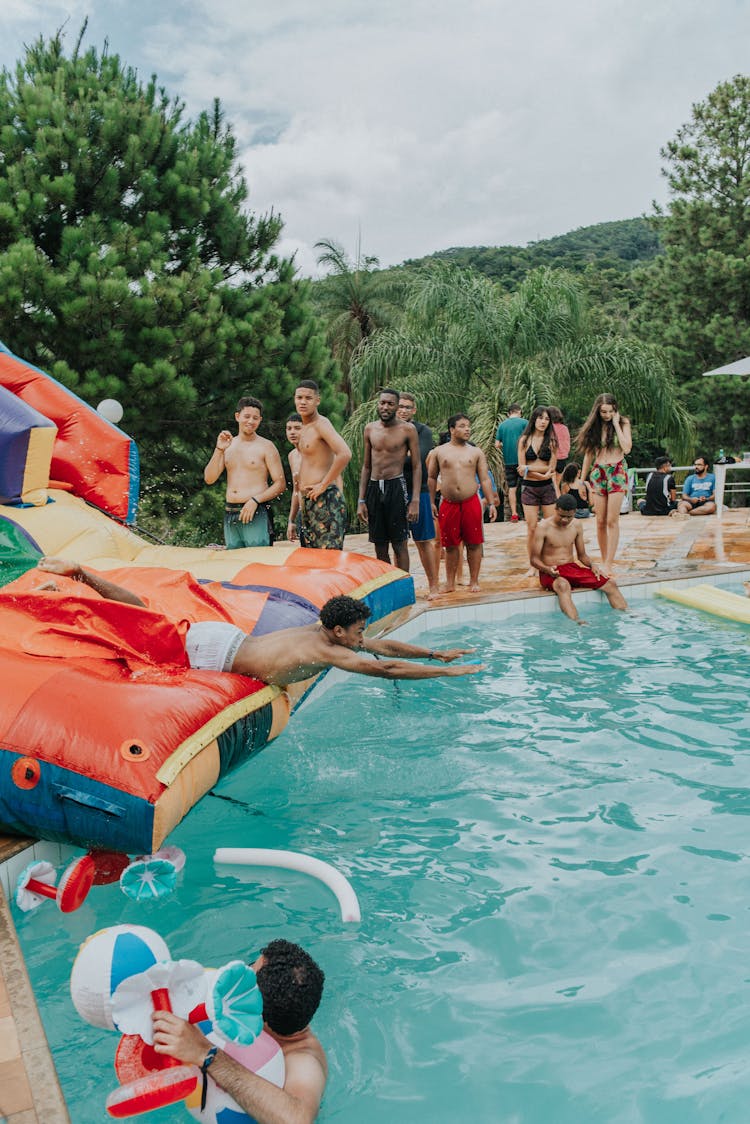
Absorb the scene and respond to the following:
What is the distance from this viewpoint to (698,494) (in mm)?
13242

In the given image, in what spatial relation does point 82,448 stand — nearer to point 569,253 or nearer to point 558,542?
point 558,542

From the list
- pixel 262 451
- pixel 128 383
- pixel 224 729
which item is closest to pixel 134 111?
pixel 128 383

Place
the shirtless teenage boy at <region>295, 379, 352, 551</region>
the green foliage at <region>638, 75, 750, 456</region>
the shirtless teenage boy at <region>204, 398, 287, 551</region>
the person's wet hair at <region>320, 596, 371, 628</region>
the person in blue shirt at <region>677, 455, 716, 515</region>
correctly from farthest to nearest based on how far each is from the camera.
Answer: the green foliage at <region>638, 75, 750, 456</region>
the person in blue shirt at <region>677, 455, 716, 515</region>
the shirtless teenage boy at <region>204, 398, 287, 551</region>
the shirtless teenage boy at <region>295, 379, 352, 551</region>
the person's wet hair at <region>320, 596, 371, 628</region>

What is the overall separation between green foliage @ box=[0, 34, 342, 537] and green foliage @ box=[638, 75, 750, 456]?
1429 centimetres

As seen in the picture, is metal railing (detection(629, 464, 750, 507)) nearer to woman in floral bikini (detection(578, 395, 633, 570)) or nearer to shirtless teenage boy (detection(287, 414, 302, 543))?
woman in floral bikini (detection(578, 395, 633, 570))

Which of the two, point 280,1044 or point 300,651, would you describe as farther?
point 300,651

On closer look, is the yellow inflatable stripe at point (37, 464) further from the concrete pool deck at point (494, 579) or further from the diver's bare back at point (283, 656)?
the concrete pool deck at point (494, 579)

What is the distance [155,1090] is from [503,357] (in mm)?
15983

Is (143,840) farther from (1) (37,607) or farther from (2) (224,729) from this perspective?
(1) (37,607)

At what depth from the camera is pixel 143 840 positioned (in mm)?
2703

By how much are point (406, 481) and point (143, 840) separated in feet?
15.2

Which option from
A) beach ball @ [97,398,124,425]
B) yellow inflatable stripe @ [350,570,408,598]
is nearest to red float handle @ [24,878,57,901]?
yellow inflatable stripe @ [350,570,408,598]

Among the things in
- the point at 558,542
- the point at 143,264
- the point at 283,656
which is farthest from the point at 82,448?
the point at 143,264

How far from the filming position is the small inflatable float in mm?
2748
